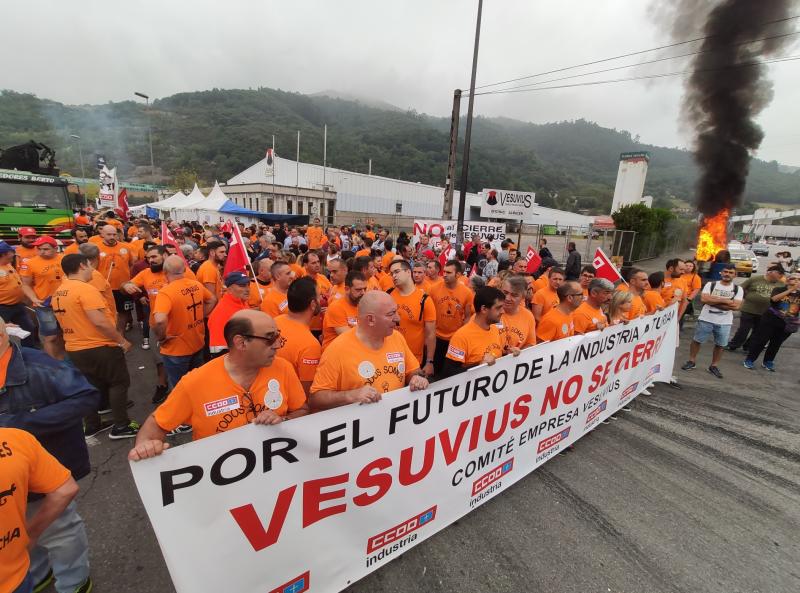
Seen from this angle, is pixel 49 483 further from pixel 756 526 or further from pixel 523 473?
pixel 756 526

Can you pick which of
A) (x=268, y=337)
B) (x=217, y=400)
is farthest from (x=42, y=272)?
(x=268, y=337)

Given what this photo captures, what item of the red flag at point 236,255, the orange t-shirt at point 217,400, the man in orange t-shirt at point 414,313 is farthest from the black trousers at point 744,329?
the red flag at point 236,255

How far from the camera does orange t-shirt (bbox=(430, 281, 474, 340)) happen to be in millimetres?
4805

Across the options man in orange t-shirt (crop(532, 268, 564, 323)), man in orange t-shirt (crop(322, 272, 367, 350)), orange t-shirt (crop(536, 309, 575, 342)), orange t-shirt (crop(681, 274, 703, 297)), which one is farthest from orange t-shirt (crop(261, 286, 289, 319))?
orange t-shirt (crop(681, 274, 703, 297))

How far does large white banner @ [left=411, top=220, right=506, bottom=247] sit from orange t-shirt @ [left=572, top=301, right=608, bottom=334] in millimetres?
9012

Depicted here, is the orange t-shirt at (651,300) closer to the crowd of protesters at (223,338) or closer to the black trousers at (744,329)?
the crowd of protesters at (223,338)

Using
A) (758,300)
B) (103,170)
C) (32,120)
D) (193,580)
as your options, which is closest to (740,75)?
(758,300)

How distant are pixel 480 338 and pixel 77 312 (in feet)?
12.1

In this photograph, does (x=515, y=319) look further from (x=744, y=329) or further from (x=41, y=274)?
(x=744, y=329)

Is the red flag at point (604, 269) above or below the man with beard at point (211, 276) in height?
above

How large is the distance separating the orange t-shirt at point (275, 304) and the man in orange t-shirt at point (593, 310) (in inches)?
128

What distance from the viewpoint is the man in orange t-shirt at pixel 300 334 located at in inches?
117

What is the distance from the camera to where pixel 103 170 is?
20.4m

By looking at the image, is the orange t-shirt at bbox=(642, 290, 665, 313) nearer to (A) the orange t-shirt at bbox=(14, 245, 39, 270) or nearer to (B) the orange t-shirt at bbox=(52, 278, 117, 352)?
(B) the orange t-shirt at bbox=(52, 278, 117, 352)
